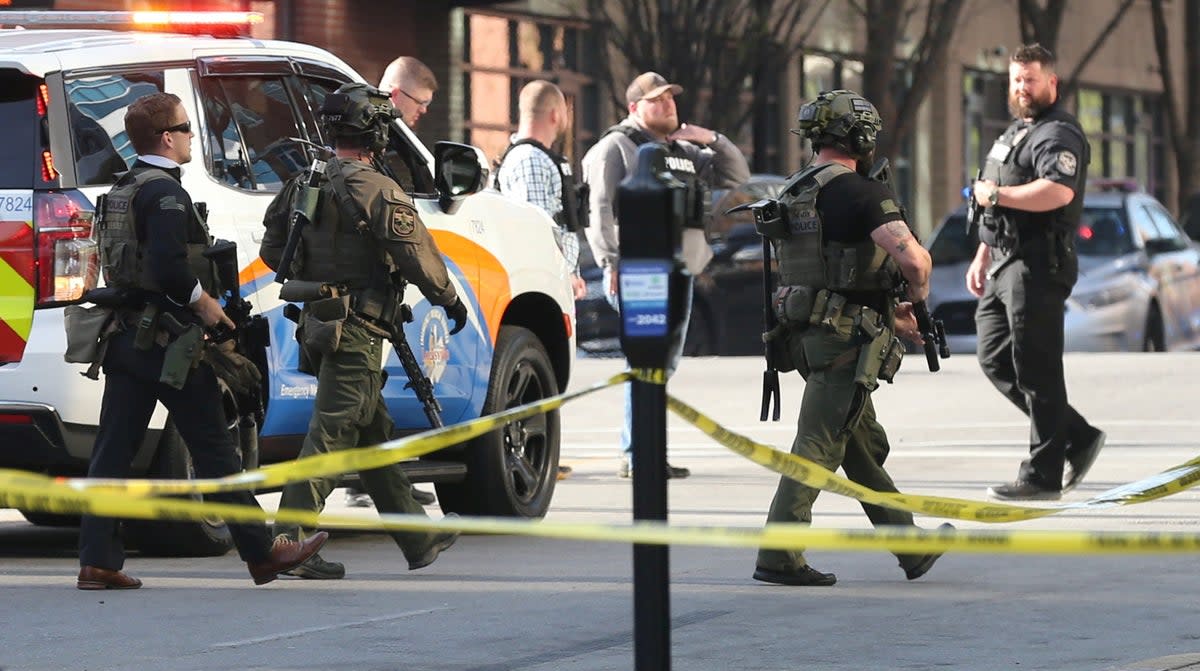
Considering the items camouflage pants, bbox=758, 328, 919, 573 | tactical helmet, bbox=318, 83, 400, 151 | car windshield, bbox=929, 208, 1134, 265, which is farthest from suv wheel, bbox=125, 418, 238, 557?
car windshield, bbox=929, 208, 1134, 265

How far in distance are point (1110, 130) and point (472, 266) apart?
37896 mm

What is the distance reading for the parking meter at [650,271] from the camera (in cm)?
477

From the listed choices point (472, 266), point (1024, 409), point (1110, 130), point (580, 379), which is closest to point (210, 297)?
point (472, 266)

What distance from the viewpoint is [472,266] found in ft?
31.3

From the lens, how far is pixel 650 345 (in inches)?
189

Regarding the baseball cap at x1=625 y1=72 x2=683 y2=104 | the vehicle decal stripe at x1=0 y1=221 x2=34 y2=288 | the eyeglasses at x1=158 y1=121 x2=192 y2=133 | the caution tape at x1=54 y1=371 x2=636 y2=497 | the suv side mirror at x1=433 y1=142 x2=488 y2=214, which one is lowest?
the caution tape at x1=54 y1=371 x2=636 y2=497

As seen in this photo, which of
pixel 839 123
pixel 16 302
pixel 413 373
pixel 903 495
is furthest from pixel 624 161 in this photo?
pixel 903 495

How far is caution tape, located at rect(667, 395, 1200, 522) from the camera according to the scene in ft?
18.2

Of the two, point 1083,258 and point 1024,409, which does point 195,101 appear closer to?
point 1024,409

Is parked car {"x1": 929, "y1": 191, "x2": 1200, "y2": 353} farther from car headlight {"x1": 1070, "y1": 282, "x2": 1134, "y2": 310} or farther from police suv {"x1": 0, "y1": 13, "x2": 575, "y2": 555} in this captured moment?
police suv {"x1": 0, "y1": 13, "x2": 575, "y2": 555}

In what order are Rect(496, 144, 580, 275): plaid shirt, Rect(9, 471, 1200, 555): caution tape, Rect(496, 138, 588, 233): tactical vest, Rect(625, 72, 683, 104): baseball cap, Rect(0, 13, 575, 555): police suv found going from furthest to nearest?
Rect(625, 72, 683, 104): baseball cap → Rect(496, 138, 588, 233): tactical vest → Rect(496, 144, 580, 275): plaid shirt → Rect(0, 13, 575, 555): police suv → Rect(9, 471, 1200, 555): caution tape

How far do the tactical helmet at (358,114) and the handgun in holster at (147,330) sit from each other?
897mm

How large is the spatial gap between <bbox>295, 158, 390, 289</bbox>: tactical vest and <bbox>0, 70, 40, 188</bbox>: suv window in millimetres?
968

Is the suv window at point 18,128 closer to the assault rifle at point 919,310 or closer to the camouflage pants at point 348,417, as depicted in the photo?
the camouflage pants at point 348,417
